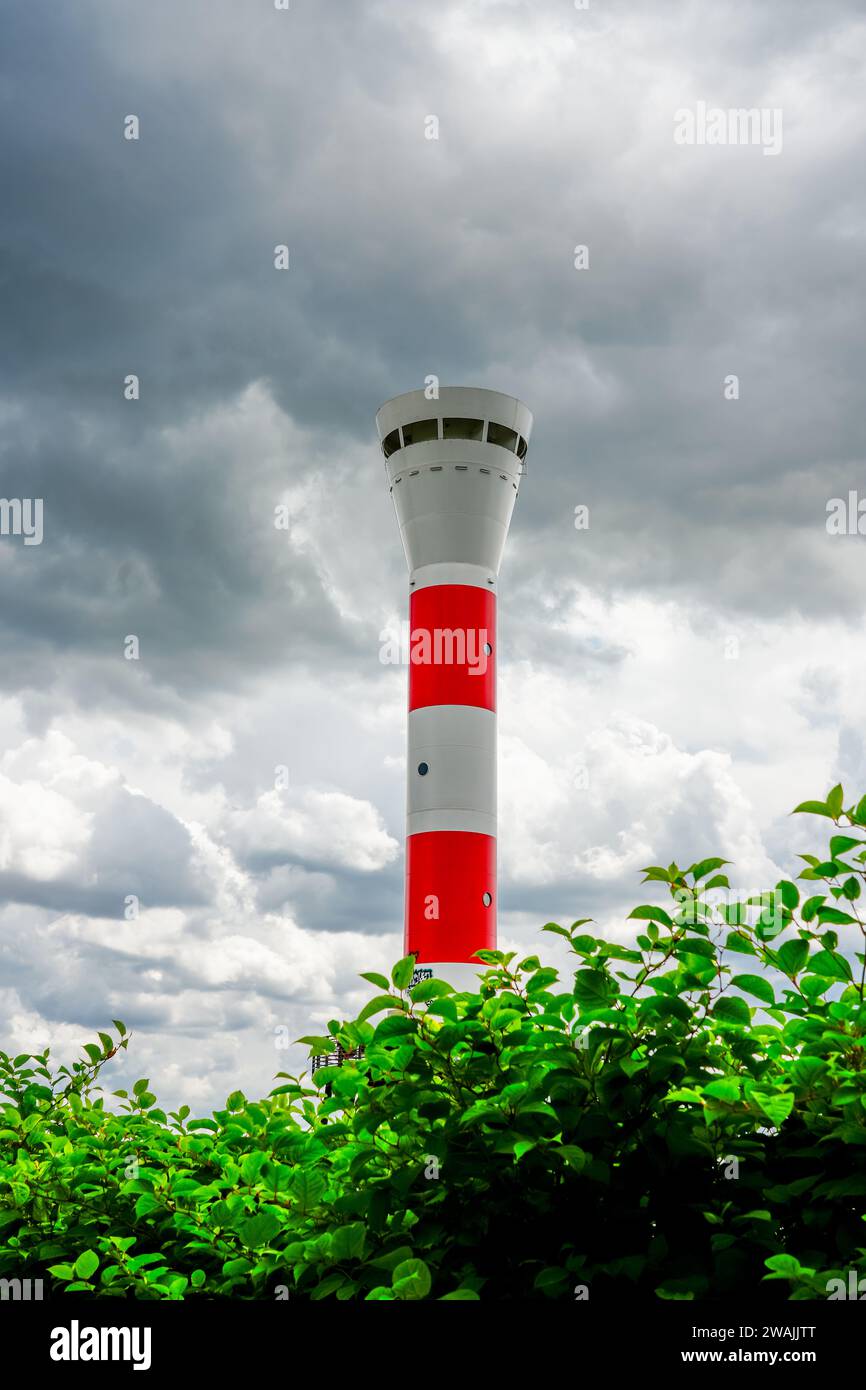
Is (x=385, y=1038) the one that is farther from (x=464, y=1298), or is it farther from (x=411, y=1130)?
(x=464, y=1298)

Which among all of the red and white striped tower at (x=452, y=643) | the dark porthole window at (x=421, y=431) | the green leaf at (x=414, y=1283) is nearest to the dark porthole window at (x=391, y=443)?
the red and white striped tower at (x=452, y=643)

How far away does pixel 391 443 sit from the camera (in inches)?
1025

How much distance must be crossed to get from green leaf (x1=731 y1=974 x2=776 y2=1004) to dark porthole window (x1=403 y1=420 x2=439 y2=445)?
22.2 metres

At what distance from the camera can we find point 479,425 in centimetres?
2511

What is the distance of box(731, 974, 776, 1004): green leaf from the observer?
3867 millimetres

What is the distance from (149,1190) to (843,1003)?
3.16 meters

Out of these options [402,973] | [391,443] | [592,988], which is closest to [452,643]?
[391,443]

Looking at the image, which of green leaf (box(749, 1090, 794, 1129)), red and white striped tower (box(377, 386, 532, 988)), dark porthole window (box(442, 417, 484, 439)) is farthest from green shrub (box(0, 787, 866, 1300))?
dark porthole window (box(442, 417, 484, 439))

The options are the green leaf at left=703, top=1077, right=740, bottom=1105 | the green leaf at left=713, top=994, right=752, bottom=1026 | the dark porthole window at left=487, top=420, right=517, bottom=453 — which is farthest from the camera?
the dark porthole window at left=487, top=420, right=517, bottom=453

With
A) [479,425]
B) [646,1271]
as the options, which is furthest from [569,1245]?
[479,425]

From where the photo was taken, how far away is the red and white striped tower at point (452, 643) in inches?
908

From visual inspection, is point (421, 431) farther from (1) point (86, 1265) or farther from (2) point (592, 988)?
(2) point (592, 988)

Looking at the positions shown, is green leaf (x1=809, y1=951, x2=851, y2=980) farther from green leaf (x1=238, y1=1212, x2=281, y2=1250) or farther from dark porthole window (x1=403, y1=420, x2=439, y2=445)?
dark porthole window (x1=403, y1=420, x2=439, y2=445)

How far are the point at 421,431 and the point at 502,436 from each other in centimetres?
179
